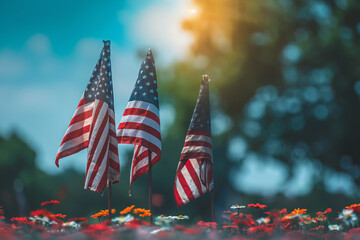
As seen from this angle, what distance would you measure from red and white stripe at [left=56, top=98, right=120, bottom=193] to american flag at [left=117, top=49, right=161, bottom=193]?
1.04ft

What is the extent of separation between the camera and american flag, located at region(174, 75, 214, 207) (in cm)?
812

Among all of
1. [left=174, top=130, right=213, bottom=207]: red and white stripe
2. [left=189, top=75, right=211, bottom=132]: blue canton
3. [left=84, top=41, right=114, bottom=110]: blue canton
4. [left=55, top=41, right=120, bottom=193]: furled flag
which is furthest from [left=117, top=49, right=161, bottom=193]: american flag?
[left=189, top=75, right=211, bottom=132]: blue canton

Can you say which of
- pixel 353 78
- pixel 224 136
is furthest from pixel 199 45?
pixel 353 78

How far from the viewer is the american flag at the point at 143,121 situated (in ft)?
24.3

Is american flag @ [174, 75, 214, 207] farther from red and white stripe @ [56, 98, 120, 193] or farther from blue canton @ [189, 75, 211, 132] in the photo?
red and white stripe @ [56, 98, 120, 193]

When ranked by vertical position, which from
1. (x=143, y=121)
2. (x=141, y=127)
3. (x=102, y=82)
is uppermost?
(x=102, y=82)

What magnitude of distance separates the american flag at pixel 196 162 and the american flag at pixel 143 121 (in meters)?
0.73

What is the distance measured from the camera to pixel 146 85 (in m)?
7.77

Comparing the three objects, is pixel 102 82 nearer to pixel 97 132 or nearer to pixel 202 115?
pixel 97 132

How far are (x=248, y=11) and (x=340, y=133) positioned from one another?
7.87 meters

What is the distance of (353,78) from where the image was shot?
800 inches

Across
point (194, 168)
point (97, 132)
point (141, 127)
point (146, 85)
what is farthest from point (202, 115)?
point (97, 132)

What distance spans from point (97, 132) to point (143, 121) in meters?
0.90

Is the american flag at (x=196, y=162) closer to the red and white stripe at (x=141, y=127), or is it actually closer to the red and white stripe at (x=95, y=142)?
the red and white stripe at (x=141, y=127)
